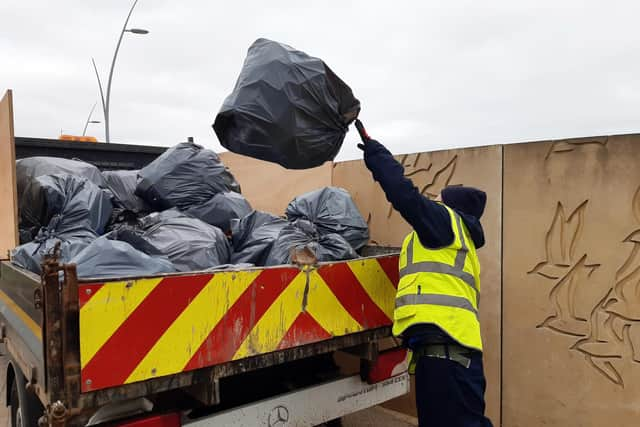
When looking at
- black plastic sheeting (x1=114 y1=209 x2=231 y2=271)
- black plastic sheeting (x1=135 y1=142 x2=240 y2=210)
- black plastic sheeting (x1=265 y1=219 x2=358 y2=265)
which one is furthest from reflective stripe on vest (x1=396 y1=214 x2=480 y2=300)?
black plastic sheeting (x1=135 y1=142 x2=240 y2=210)

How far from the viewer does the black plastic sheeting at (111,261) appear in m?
1.91

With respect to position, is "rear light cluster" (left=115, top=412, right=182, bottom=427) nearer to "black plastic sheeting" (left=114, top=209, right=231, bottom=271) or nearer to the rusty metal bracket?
the rusty metal bracket

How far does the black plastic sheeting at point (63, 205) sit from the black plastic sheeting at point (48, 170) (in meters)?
0.15

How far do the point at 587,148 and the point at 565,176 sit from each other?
0.62 feet

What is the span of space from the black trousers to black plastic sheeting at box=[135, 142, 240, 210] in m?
1.88

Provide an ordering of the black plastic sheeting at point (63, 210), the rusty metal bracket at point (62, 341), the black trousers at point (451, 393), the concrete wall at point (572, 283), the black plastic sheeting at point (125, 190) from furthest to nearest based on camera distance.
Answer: the black plastic sheeting at point (125, 190), the concrete wall at point (572, 283), the black plastic sheeting at point (63, 210), the black trousers at point (451, 393), the rusty metal bracket at point (62, 341)

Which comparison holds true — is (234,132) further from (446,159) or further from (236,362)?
(446,159)

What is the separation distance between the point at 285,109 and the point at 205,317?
2.93 ft

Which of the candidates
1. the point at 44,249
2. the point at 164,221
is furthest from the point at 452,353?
the point at 44,249

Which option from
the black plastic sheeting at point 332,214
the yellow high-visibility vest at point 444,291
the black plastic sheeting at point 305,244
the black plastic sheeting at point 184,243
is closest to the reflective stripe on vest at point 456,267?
the yellow high-visibility vest at point 444,291

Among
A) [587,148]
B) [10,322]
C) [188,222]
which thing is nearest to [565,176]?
[587,148]

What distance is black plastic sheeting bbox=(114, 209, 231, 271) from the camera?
236 cm

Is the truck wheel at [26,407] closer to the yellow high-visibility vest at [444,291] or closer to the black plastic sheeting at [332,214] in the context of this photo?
the yellow high-visibility vest at [444,291]

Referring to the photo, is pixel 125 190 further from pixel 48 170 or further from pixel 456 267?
pixel 456 267
